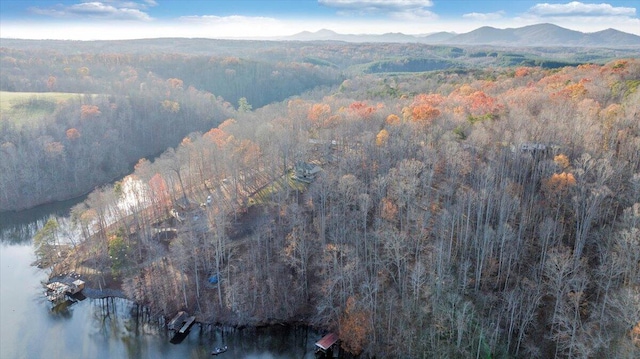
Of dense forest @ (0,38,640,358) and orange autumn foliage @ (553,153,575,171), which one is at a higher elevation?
orange autumn foliage @ (553,153,575,171)

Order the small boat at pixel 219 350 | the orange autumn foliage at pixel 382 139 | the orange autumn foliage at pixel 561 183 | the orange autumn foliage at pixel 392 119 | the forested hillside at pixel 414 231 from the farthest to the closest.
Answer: the orange autumn foliage at pixel 392 119
the orange autumn foliage at pixel 382 139
the orange autumn foliage at pixel 561 183
the small boat at pixel 219 350
the forested hillside at pixel 414 231

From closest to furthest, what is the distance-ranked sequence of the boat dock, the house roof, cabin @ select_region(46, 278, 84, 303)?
the house roof
the boat dock
cabin @ select_region(46, 278, 84, 303)

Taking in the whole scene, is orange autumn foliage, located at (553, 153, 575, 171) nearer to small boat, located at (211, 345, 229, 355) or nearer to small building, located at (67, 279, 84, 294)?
small boat, located at (211, 345, 229, 355)

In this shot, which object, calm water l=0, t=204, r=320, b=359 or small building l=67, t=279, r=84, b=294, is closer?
calm water l=0, t=204, r=320, b=359

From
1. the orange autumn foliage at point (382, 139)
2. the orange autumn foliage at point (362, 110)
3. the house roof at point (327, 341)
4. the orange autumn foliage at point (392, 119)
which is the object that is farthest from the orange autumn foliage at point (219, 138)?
the house roof at point (327, 341)

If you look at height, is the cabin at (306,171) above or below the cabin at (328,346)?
above

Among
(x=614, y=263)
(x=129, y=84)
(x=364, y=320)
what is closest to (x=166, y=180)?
(x=364, y=320)

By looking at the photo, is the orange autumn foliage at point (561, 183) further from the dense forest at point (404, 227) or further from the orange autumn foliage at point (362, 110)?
the orange autumn foliage at point (362, 110)

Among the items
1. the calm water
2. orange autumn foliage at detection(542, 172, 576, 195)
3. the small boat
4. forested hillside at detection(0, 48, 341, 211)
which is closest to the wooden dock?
the calm water
